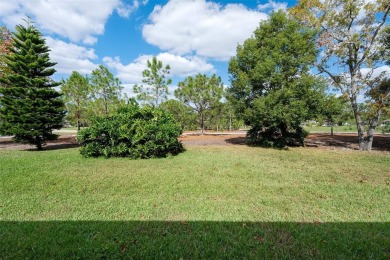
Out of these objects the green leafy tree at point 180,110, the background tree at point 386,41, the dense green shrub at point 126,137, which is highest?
the background tree at point 386,41

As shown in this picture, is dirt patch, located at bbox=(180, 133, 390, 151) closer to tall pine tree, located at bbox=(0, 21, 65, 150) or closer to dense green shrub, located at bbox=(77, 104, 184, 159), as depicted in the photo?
dense green shrub, located at bbox=(77, 104, 184, 159)

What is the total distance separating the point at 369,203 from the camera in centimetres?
426

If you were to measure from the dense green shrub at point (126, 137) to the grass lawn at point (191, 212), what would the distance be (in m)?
1.77

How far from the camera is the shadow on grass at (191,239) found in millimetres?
2602

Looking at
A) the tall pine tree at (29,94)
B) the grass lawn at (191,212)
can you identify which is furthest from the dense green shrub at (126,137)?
the tall pine tree at (29,94)

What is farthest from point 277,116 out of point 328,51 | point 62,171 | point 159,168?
point 62,171

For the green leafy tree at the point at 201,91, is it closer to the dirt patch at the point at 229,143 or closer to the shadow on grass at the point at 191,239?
the dirt patch at the point at 229,143

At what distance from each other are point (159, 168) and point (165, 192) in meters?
2.32

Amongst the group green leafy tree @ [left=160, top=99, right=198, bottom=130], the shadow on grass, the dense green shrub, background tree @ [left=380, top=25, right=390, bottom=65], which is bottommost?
the shadow on grass

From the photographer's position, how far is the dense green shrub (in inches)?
341

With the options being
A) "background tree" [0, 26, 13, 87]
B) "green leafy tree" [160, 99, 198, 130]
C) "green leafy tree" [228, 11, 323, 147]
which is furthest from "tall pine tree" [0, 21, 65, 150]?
"green leafy tree" [160, 99, 198, 130]

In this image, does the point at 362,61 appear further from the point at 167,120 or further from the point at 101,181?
the point at 101,181

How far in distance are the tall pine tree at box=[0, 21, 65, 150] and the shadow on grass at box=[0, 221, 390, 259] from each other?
9.28 meters

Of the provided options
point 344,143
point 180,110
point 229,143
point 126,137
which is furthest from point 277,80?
point 180,110
